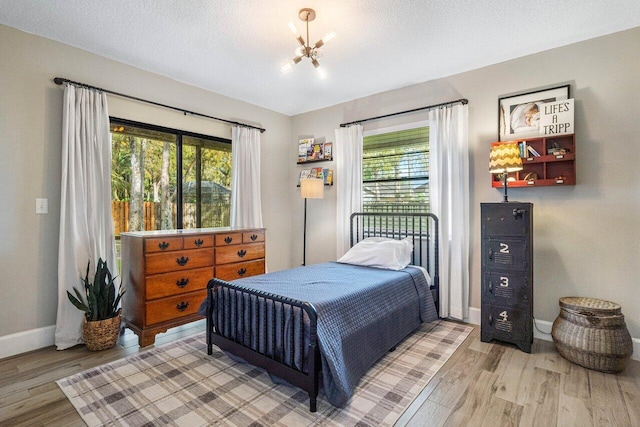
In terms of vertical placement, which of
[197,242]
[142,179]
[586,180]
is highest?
[142,179]

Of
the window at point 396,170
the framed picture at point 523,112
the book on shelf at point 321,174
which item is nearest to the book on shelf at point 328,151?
the book on shelf at point 321,174

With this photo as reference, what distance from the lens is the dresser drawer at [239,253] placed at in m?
3.15

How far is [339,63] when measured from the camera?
303 centimetres

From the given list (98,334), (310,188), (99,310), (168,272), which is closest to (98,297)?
(99,310)

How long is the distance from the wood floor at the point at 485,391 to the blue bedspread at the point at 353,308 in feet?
1.29

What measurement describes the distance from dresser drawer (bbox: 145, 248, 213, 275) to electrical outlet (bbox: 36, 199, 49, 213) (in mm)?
946

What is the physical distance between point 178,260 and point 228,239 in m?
0.55

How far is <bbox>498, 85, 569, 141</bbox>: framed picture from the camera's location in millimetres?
2703

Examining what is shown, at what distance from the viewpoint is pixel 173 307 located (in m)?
2.79

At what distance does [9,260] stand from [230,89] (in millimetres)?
2658

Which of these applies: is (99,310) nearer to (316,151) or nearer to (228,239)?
(228,239)

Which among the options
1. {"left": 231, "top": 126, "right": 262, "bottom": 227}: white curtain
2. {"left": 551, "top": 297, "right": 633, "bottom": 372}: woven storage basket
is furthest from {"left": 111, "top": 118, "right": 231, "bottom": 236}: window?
{"left": 551, "top": 297, "right": 633, "bottom": 372}: woven storage basket

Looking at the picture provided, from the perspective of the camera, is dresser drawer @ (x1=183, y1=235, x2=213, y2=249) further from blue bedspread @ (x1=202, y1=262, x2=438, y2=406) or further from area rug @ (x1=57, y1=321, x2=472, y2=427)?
area rug @ (x1=57, y1=321, x2=472, y2=427)

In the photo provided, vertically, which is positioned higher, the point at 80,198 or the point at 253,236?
the point at 80,198
